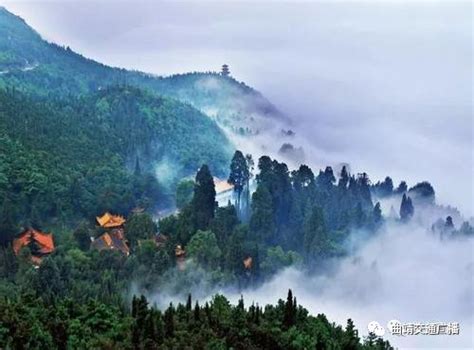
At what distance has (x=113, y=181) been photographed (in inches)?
811

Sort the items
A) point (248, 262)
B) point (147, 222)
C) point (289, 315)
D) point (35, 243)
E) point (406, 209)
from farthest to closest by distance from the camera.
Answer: point (406, 209) < point (147, 222) < point (248, 262) < point (35, 243) < point (289, 315)

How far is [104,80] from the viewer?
3403cm

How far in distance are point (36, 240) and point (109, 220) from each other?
7.60 feet

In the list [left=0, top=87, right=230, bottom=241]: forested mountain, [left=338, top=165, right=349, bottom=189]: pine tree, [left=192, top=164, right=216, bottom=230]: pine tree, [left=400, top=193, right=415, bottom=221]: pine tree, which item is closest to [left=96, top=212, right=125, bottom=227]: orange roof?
[left=0, top=87, right=230, bottom=241]: forested mountain

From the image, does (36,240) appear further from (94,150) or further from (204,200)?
(94,150)

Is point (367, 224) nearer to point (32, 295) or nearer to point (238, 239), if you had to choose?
point (238, 239)

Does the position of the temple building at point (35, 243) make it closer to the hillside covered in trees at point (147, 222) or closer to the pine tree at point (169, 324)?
the hillside covered in trees at point (147, 222)

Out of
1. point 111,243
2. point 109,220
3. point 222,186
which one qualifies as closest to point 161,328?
point 111,243

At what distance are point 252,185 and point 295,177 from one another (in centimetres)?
145

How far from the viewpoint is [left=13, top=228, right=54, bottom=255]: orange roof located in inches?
658

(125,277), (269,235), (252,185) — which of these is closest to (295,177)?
(252,185)

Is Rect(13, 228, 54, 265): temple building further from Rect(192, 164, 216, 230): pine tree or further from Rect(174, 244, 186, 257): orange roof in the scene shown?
Rect(192, 164, 216, 230): pine tree

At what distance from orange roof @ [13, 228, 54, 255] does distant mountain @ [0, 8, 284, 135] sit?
12.5 metres

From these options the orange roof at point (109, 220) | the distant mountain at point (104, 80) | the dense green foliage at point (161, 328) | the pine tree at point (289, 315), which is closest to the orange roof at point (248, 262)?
the orange roof at point (109, 220)
